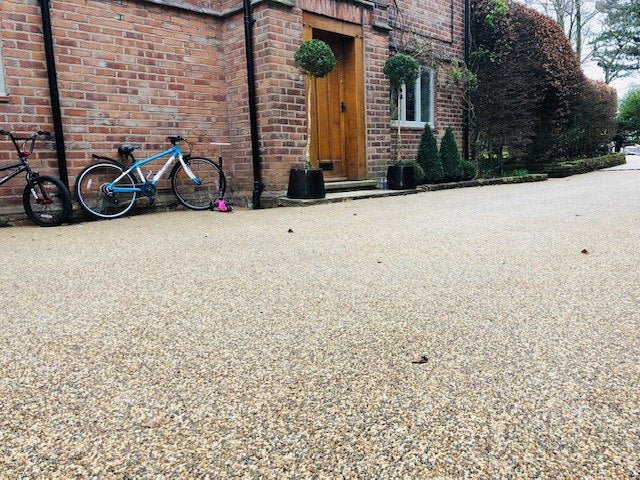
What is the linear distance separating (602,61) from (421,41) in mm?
19652

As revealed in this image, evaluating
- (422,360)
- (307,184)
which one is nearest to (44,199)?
(307,184)

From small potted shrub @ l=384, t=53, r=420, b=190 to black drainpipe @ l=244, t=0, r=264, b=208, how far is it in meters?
2.03

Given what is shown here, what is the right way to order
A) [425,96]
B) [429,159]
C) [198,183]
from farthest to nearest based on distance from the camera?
[425,96] → [429,159] → [198,183]

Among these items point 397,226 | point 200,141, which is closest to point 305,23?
point 200,141

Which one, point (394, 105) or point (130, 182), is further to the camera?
point (394, 105)

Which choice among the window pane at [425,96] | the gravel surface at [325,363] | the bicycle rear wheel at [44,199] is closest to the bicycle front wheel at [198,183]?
the bicycle rear wheel at [44,199]

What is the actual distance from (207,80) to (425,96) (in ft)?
13.9

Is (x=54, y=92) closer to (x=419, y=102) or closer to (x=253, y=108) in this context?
(x=253, y=108)

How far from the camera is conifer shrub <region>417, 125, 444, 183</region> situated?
8.05 metres

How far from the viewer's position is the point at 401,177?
720 centimetres

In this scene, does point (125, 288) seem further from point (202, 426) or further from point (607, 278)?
point (607, 278)

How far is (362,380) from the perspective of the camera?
52.5 inches

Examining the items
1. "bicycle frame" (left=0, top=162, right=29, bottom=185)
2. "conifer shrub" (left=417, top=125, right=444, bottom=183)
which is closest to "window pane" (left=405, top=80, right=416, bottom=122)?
"conifer shrub" (left=417, top=125, right=444, bottom=183)

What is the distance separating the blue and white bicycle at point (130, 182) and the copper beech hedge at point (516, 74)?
595 cm
